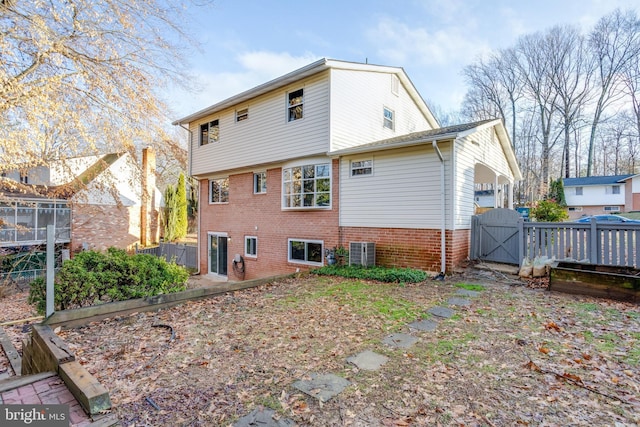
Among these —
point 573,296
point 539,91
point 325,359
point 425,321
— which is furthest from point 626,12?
point 325,359

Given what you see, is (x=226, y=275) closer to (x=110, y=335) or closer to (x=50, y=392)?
(x=110, y=335)

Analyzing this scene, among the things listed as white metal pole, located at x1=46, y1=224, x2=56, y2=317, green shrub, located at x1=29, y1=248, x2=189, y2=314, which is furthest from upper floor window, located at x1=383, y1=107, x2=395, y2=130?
white metal pole, located at x1=46, y1=224, x2=56, y2=317

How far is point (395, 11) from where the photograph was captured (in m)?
11.5

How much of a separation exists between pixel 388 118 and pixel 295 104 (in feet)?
13.2

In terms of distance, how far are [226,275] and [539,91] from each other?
31694mm

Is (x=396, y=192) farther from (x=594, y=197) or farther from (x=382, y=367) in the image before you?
(x=594, y=197)

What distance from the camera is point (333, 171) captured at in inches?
416

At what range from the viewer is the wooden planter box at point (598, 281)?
19.1 ft

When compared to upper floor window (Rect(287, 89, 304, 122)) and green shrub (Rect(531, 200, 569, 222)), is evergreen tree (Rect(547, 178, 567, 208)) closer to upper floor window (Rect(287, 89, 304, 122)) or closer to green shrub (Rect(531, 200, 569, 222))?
green shrub (Rect(531, 200, 569, 222))

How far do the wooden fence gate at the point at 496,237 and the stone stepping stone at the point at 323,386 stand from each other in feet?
24.1

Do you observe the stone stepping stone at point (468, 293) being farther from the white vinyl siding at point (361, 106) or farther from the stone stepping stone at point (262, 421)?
the white vinyl siding at point (361, 106)

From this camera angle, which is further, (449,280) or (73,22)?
(449,280)

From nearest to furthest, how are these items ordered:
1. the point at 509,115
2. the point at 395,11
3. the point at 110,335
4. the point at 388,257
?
the point at 110,335
the point at 388,257
the point at 395,11
the point at 509,115

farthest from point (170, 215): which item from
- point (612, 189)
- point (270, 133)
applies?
point (612, 189)
